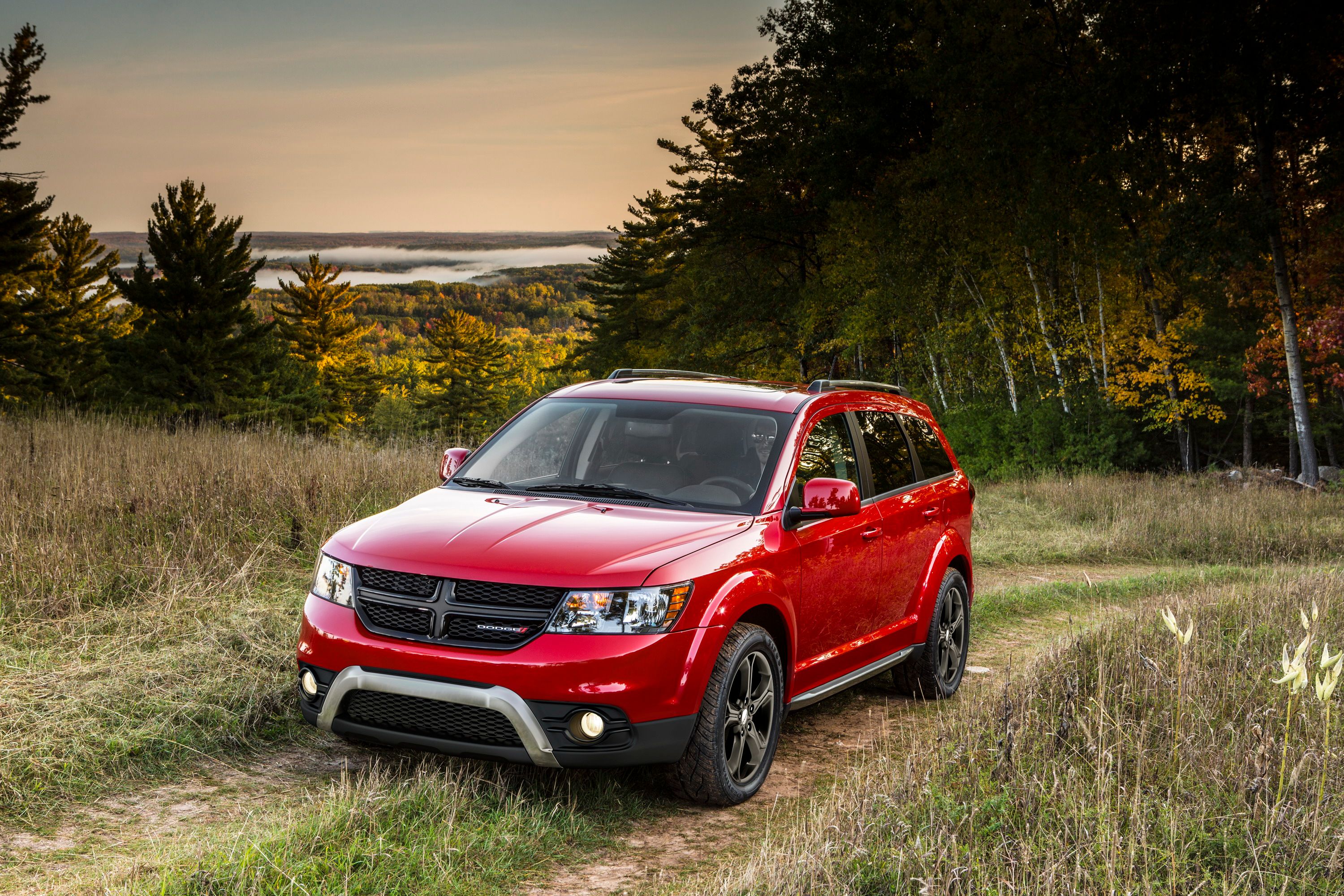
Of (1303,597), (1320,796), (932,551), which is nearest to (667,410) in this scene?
(932,551)

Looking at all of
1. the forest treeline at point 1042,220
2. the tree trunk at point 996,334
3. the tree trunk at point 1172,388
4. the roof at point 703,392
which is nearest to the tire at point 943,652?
the roof at point 703,392

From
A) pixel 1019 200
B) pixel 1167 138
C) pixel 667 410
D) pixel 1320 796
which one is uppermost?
pixel 1167 138

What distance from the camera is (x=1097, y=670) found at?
6.42 metres

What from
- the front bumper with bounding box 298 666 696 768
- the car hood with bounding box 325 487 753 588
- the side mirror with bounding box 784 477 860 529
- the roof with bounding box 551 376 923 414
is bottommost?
the front bumper with bounding box 298 666 696 768

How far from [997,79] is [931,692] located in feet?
84.3

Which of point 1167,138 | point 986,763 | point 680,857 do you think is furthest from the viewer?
point 1167,138

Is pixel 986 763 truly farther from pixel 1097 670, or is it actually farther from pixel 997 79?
pixel 997 79

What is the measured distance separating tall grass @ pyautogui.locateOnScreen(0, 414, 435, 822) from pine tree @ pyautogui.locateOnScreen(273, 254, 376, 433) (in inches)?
3170

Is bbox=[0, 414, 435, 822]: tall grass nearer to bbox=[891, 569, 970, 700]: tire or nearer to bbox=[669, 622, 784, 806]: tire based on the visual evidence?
bbox=[669, 622, 784, 806]: tire

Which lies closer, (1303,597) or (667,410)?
(667,410)

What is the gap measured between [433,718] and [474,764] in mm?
871

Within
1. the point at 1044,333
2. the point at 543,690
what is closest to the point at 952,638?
the point at 543,690

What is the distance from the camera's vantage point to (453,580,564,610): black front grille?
180 inches

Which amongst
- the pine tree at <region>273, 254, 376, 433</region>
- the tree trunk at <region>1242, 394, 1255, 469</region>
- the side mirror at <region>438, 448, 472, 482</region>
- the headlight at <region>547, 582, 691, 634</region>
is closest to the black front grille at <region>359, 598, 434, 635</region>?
the headlight at <region>547, 582, 691, 634</region>
